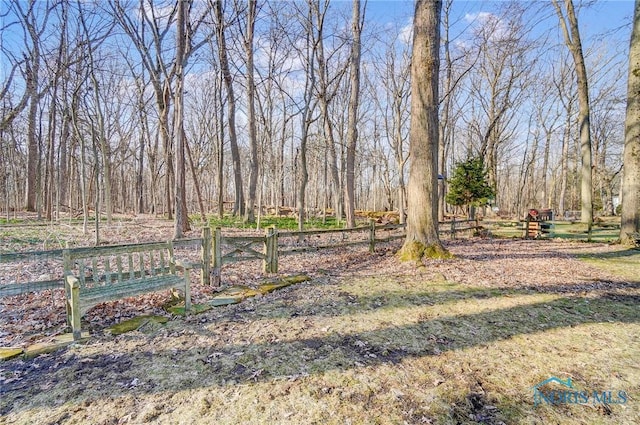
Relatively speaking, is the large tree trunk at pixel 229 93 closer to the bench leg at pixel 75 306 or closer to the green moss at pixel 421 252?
the green moss at pixel 421 252

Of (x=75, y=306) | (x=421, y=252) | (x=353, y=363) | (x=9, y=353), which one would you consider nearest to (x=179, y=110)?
(x=75, y=306)

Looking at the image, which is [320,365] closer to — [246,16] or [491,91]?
[246,16]

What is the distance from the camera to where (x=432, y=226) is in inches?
299

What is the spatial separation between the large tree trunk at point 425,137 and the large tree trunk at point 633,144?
7026mm

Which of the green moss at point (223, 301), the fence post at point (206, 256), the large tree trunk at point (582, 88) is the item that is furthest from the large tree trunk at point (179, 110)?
the large tree trunk at point (582, 88)

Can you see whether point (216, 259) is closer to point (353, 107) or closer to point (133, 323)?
point (133, 323)

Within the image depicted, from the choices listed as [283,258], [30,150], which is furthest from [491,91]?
[30,150]

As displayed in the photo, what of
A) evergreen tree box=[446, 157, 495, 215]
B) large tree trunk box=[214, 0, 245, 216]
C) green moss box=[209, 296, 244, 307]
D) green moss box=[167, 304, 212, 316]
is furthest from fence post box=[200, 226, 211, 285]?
evergreen tree box=[446, 157, 495, 215]

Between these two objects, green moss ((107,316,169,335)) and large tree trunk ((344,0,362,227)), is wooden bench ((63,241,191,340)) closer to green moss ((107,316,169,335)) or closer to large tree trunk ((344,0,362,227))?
green moss ((107,316,169,335))

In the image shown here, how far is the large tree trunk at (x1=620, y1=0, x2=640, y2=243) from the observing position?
9.78 meters

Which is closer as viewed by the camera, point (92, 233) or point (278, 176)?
point (92, 233)

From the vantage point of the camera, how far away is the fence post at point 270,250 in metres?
6.78

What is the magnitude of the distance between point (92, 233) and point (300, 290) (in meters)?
9.10

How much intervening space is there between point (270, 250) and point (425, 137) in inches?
173
